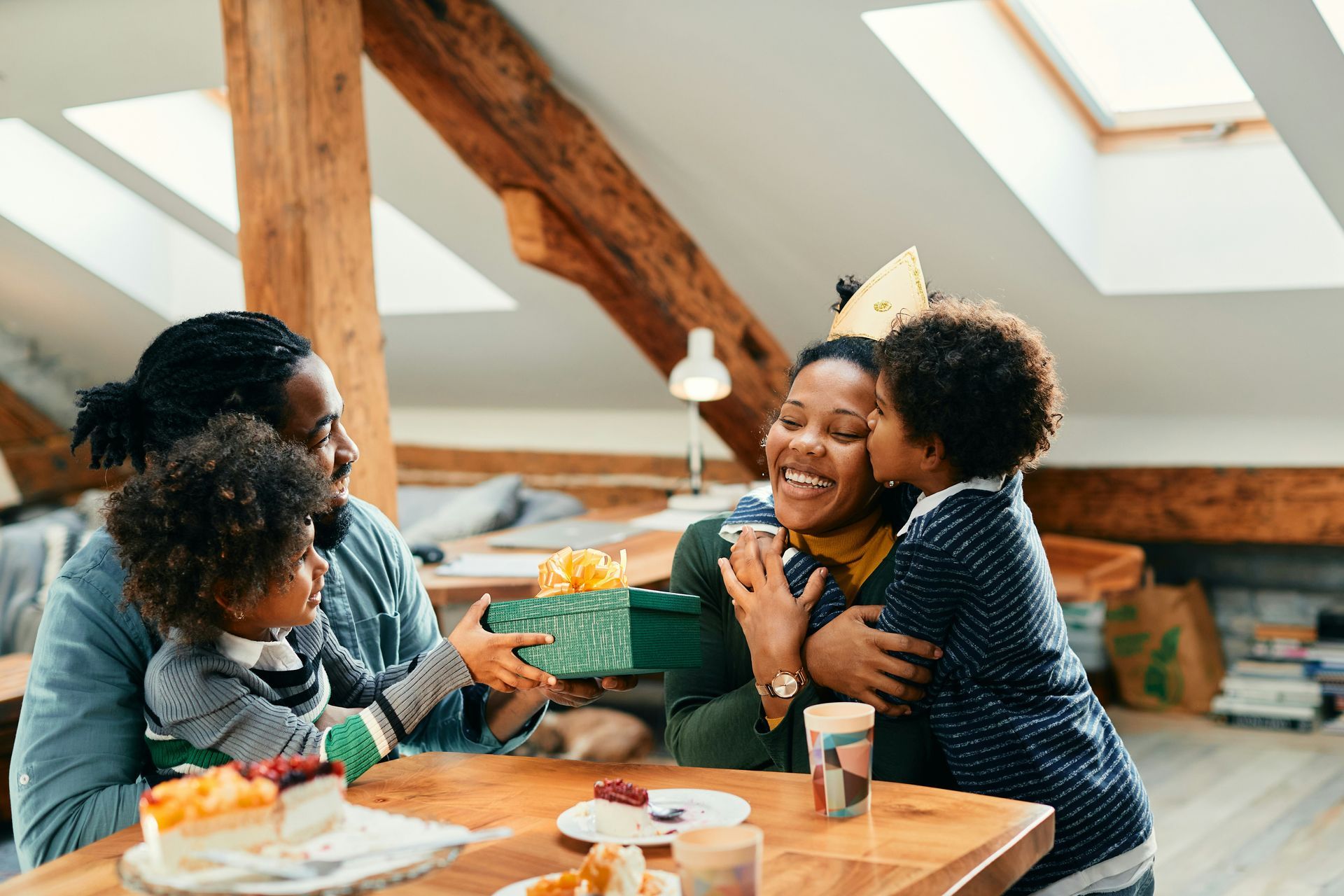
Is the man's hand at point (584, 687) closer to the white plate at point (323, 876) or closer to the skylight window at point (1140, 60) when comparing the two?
the white plate at point (323, 876)

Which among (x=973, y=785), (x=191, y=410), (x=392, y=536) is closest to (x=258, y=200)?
(x=392, y=536)

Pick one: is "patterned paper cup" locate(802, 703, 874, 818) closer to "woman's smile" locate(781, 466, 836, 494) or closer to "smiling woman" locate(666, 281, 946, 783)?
"smiling woman" locate(666, 281, 946, 783)

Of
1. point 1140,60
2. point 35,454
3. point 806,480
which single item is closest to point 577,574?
point 806,480

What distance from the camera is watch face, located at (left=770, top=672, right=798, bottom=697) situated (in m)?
1.62

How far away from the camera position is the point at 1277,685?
13.9ft

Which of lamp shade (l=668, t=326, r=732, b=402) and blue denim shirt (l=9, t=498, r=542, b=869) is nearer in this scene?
blue denim shirt (l=9, t=498, r=542, b=869)

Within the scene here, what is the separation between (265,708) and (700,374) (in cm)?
259

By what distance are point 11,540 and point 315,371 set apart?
370 cm

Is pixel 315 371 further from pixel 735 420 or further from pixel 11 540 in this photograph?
pixel 11 540

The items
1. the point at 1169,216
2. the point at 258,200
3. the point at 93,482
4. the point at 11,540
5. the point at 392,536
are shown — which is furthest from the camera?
the point at 93,482

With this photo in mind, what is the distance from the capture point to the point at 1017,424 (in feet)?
5.28

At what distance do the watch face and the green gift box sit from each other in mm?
115

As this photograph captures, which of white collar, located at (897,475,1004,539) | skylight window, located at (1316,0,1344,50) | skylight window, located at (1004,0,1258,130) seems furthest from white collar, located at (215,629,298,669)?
skylight window, located at (1004,0,1258,130)

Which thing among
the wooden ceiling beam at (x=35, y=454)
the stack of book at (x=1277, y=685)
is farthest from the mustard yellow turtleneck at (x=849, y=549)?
the wooden ceiling beam at (x=35, y=454)
